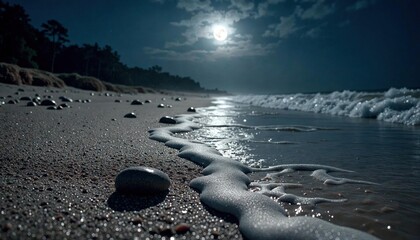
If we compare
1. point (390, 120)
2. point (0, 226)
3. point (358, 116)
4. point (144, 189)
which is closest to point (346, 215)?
point (144, 189)

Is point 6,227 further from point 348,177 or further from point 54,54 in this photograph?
point 54,54

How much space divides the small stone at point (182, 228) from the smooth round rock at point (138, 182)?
1.78ft

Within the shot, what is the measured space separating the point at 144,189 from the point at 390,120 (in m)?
9.25

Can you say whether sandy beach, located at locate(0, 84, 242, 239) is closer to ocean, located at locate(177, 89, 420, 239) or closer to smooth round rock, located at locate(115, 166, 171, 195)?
smooth round rock, located at locate(115, 166, 171, 195)

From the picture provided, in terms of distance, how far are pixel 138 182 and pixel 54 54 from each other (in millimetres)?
47295

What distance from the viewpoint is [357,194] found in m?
2.20

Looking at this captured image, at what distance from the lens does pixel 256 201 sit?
1916 mm

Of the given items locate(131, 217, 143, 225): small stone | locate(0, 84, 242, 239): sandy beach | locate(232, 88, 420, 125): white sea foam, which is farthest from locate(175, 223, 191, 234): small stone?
locate(232, 88, 420, 125): white sea foam

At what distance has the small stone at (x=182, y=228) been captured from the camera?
5.00ft

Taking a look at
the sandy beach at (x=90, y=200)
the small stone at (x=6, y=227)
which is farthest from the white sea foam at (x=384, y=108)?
the small stone at (x=6, y=227)

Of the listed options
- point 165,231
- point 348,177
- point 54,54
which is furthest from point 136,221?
point 54,54

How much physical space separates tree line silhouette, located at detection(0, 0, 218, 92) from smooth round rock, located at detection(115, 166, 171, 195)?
34549 millimetres

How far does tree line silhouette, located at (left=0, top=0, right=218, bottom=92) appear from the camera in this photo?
3188cm

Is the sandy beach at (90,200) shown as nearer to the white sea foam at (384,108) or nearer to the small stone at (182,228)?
the small stone at (182,228)
